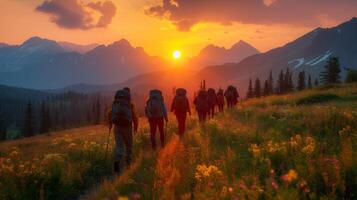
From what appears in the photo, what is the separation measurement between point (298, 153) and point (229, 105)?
22.4 meters

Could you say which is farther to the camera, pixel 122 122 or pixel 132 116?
pixel 132 116

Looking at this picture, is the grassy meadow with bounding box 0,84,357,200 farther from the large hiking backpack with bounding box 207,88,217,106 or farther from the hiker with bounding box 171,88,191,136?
the large hiking backpack with bounding box 207,88,217,106

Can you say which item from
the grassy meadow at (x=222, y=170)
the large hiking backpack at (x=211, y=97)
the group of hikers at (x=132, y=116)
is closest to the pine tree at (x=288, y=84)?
the large hiking backpack at (x=211, y=97)

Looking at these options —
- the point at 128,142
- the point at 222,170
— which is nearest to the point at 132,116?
the point at 128,142

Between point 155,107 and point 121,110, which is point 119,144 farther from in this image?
point 155,107

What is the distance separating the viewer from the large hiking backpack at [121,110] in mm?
12547

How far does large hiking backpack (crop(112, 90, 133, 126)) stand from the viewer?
1255 cm

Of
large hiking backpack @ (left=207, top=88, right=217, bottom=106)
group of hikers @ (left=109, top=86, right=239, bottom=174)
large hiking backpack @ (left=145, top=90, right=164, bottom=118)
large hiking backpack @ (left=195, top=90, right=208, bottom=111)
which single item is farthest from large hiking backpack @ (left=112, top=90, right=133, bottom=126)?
large hiking backpack @ (left=207, top=88, right=217, bottom=106)

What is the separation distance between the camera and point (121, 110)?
12570 mm

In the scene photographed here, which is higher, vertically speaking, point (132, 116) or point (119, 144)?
point (132, 116)

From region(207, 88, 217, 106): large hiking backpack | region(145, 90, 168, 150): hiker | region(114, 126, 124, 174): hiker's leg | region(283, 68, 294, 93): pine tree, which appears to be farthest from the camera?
region(283, 68, 294, 93): pine tree

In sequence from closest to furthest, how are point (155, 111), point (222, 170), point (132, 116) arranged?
point (222, 170) → point (132, 116) → point (155, 111)

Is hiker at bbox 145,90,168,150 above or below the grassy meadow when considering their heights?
above

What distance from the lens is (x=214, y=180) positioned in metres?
7.41
